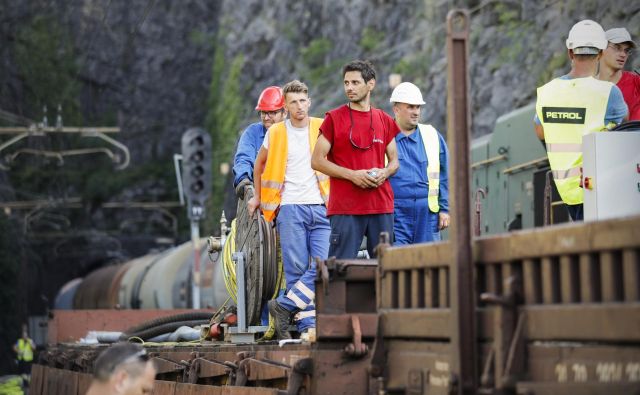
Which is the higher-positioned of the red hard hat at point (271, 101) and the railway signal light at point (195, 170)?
the railway signal light at point (195, 170)

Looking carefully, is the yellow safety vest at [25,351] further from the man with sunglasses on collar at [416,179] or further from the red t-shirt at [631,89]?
the red t-shirt at [631,89]

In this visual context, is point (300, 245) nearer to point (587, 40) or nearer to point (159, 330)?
point (587, 40)

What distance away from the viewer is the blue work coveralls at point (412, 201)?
11.9 m

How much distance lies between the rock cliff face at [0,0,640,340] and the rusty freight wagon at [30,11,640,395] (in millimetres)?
33674

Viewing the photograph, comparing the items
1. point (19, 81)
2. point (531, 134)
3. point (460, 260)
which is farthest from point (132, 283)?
point (19, 81)

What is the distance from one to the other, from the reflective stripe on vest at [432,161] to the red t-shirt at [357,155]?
1.28 meters

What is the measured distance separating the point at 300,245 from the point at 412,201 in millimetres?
1010

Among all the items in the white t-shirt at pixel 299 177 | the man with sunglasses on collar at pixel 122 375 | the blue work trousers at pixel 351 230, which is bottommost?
the man with sunglasses on collar at pixel 122 375

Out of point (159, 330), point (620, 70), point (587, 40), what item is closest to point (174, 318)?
point (159, 330)

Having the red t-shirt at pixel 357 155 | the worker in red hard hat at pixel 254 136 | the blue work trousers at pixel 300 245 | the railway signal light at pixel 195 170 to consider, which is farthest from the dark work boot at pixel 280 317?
the railway signal light at pixel 195 170

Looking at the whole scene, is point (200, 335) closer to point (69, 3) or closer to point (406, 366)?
point (406, 366)

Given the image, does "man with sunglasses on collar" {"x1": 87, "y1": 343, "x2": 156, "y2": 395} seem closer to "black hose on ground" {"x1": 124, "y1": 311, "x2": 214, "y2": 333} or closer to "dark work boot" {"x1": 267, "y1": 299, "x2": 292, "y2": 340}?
"dark work boot" {"x1": 267, "y1": 299, "x2": 292, "y2": 340}

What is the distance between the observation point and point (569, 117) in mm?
9898

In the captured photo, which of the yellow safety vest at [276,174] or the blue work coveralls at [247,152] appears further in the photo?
the blue work coveralls at [247,152]
